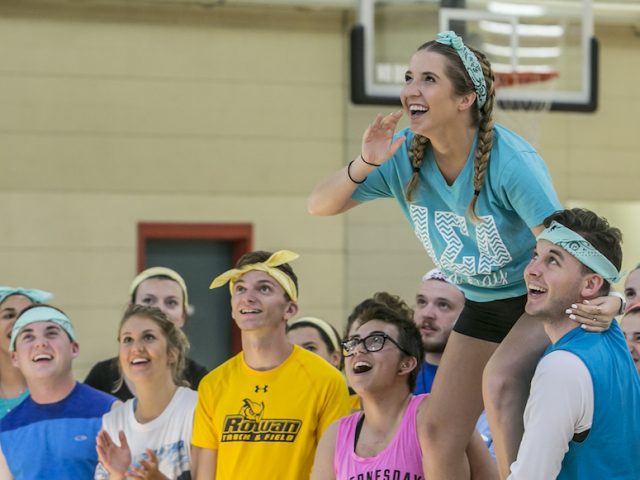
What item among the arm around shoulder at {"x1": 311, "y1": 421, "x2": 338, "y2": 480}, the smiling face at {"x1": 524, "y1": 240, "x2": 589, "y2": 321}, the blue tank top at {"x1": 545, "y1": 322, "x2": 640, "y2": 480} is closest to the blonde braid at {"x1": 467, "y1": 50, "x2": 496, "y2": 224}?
the smiling face at {"x1": 524, "y1": 240, "x2": 589, "y2": 321}

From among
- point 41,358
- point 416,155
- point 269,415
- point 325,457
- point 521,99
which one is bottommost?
point 325,457

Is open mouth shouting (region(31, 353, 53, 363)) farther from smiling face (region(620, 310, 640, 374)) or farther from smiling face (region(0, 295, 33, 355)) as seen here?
smiling face (region(620, 310, 640, 374))

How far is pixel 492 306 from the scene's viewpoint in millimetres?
3643

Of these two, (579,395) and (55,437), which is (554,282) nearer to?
(579,395)

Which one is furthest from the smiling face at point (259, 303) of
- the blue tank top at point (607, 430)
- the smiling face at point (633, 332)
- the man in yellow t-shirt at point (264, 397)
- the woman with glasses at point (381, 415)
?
the blue tank top at point (607, 430)

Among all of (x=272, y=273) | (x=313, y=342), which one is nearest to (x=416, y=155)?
(x=272, y=273)

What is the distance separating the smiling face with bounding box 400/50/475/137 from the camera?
3428 millimetres

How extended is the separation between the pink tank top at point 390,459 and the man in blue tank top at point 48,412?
1.40m

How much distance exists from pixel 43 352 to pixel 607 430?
3.05 meters

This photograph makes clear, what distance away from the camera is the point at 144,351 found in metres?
5.03

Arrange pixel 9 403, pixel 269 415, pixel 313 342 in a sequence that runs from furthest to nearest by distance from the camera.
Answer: pixel 313 342
pixel 9 403
pixel 269 415

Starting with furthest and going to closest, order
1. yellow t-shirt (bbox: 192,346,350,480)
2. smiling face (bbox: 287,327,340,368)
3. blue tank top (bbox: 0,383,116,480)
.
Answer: smiling face (bbox: 287,327,340,368) → blue tank top (bbox: 0,383,116,480) → yellow t-shirt (bbox: 192,346,350,480)

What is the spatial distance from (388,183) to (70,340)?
90.0 inches

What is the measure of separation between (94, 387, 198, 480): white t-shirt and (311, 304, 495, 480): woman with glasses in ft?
2.76
